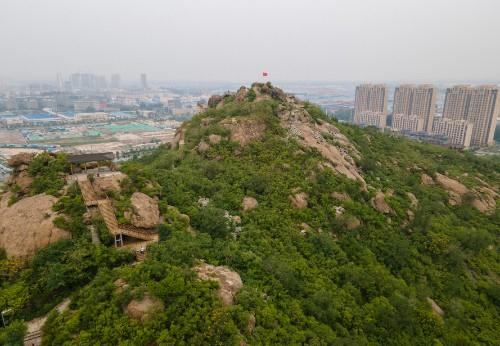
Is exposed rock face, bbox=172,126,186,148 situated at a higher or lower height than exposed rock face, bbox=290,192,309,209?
higher

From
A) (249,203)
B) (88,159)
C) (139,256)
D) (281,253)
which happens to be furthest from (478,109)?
(139,256)

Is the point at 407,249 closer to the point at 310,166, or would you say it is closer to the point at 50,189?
the point at 310,166

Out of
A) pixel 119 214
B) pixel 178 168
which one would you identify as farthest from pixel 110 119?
pixel 119 214

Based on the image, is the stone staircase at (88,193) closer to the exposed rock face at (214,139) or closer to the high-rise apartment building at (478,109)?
the exposed rock face at (214,139)

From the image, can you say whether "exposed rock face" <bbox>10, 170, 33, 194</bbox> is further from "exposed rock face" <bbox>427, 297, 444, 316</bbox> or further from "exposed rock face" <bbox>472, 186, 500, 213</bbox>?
"exposed rock face" <bbox>472, 186, 500, 213</bbox>

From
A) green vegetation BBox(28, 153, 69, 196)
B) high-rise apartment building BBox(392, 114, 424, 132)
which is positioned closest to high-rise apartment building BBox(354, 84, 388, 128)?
high-rise apartment building BBox(392, 114, 424, 132)
